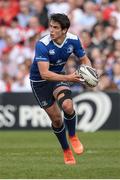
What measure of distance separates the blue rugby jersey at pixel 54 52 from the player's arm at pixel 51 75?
0.08 m

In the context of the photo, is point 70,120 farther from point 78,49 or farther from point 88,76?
point 78,49

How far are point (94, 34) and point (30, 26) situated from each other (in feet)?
6.08

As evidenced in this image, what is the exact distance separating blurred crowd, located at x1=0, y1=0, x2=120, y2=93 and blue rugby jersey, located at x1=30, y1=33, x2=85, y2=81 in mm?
7118

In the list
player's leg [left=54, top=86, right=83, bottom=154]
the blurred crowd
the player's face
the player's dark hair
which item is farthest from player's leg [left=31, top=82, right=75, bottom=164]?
the blurred crowd

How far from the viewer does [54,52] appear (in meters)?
9.74

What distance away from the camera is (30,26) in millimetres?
19516

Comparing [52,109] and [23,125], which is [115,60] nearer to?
[23,125]

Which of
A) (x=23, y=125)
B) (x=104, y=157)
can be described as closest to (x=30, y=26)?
(x=23, y=125)

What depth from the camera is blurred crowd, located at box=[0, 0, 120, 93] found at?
17.8 m

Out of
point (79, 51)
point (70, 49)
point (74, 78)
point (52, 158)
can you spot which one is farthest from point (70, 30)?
point (74, 78)

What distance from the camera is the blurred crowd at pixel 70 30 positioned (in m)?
17.8

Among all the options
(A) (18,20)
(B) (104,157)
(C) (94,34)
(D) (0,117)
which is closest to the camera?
(B) (104,157)

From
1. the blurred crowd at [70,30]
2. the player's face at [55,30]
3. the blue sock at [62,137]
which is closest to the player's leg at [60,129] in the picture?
the blue sock at [62,137]

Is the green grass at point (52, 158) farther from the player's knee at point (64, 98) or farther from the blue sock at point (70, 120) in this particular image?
the player's knee at point (64, 98)
